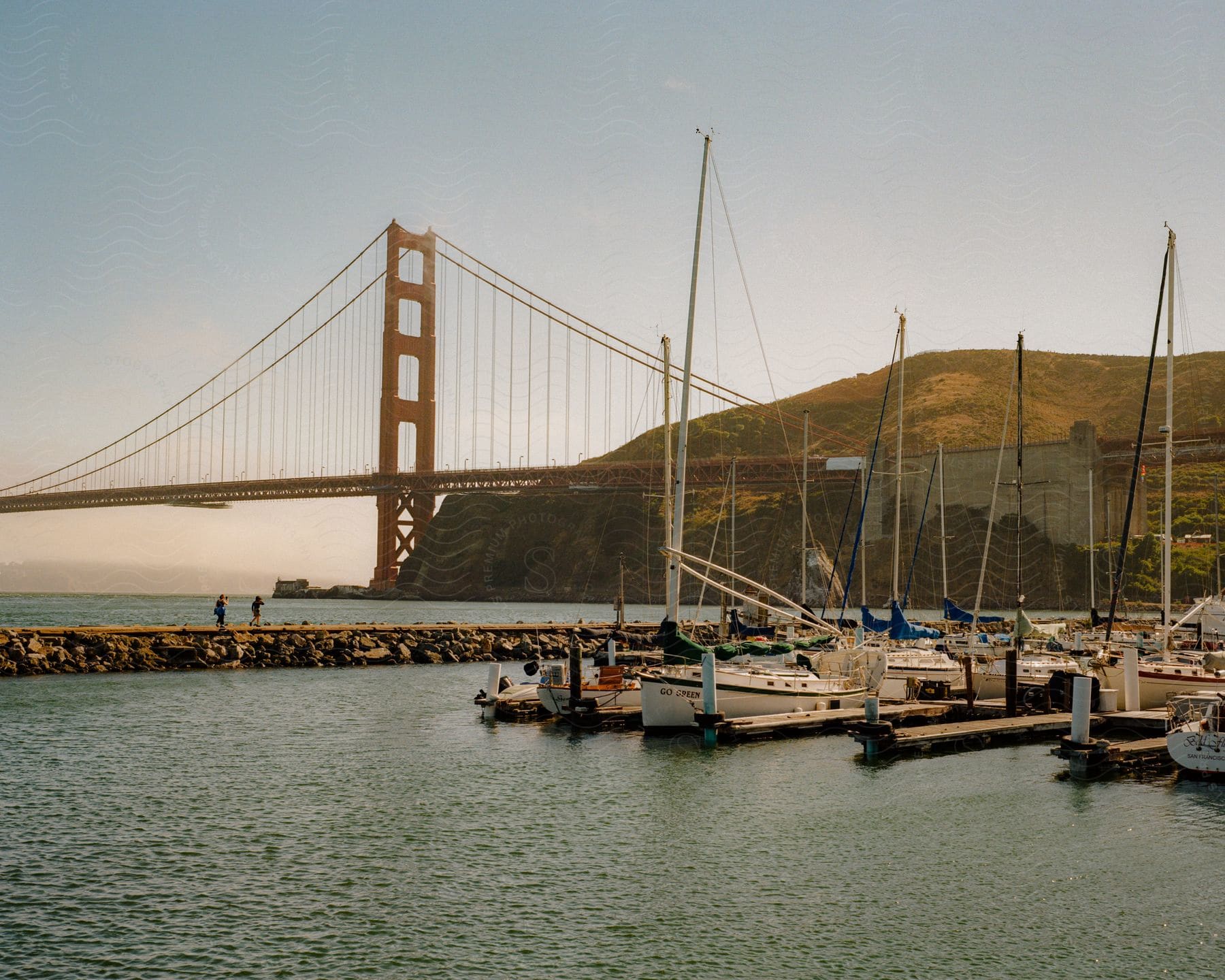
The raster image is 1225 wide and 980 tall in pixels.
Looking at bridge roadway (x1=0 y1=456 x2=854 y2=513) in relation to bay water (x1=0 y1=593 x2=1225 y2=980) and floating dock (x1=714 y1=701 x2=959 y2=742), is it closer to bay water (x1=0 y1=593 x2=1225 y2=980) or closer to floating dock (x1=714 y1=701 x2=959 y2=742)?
floating dock (x1=714 y1=701 x2=959 y2=742)

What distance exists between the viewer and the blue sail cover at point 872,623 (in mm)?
32219

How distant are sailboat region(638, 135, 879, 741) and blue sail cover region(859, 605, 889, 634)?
781 centimetres


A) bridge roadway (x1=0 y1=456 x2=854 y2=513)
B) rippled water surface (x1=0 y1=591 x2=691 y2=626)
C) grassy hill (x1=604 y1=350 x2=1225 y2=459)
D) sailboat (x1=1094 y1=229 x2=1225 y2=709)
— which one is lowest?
rippled water surface (x1=0 y1=591 x2=691 y2=626)

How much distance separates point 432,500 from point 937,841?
286ft

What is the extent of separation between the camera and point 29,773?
18.6 metres

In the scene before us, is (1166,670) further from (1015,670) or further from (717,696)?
Answer: (717,696)

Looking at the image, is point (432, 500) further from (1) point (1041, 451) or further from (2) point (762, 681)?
(2) point (762, 681)

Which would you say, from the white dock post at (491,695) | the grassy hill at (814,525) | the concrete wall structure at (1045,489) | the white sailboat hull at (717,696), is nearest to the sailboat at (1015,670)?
the white sailboat hull at (717,696)

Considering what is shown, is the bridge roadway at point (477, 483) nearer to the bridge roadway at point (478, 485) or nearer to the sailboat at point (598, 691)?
the bridge roadway at point (478, 485)

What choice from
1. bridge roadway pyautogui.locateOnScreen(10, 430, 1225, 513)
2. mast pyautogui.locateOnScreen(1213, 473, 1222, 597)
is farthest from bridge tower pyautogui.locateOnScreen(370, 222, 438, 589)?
mast pyautogui.locateOnScreen(1213, 473, 1222, 597)

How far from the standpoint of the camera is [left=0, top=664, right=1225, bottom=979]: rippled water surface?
33.8ft

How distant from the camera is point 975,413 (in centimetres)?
17438

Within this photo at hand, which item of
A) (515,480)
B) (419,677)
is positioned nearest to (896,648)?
(419,677)

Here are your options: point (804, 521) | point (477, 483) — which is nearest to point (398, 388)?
point (477, 483)
